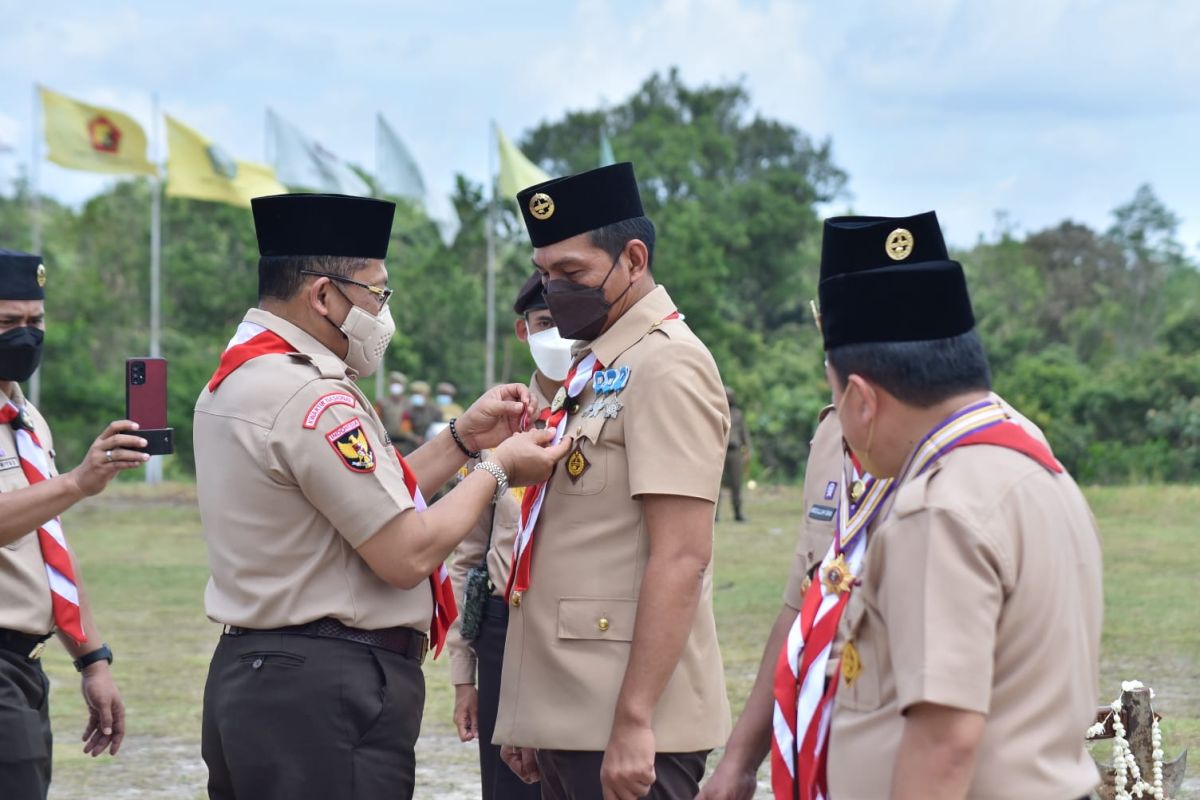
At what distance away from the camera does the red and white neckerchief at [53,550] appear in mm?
4324

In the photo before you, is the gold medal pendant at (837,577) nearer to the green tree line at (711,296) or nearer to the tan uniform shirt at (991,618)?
the tan uniform shirt at (991,618)

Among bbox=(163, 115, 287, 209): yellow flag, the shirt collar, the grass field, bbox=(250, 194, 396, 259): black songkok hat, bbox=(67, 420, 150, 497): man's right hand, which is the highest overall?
bbox=(163, 115, 287, 209): yellow flag

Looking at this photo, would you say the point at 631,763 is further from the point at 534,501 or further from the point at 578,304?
the point at 578,304

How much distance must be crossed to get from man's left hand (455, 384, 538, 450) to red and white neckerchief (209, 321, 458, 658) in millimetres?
362

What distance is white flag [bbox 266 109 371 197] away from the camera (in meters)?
27.7

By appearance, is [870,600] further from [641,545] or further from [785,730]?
[641,545]

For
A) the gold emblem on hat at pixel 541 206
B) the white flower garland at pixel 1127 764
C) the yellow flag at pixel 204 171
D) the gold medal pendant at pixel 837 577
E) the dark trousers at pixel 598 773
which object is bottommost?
the white flower garland at pixel 1127 764

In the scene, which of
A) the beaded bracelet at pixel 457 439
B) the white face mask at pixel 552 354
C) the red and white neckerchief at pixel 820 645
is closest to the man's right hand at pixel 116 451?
the beaded bracelet at pixel 457 439

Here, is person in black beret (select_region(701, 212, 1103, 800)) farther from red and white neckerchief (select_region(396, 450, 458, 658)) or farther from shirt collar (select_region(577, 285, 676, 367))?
red and white neckerchief (select_region(396, 450, 458, 658))

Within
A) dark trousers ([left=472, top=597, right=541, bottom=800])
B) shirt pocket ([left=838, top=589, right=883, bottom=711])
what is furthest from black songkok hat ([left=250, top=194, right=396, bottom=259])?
shirt pocket ([left=838, top=589, right=883, bottom=711])

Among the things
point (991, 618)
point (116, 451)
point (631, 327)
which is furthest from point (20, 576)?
point (991, 618)

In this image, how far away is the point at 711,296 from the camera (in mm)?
34875

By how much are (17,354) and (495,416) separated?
59.3 inches

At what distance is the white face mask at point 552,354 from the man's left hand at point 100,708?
1.72 meters
